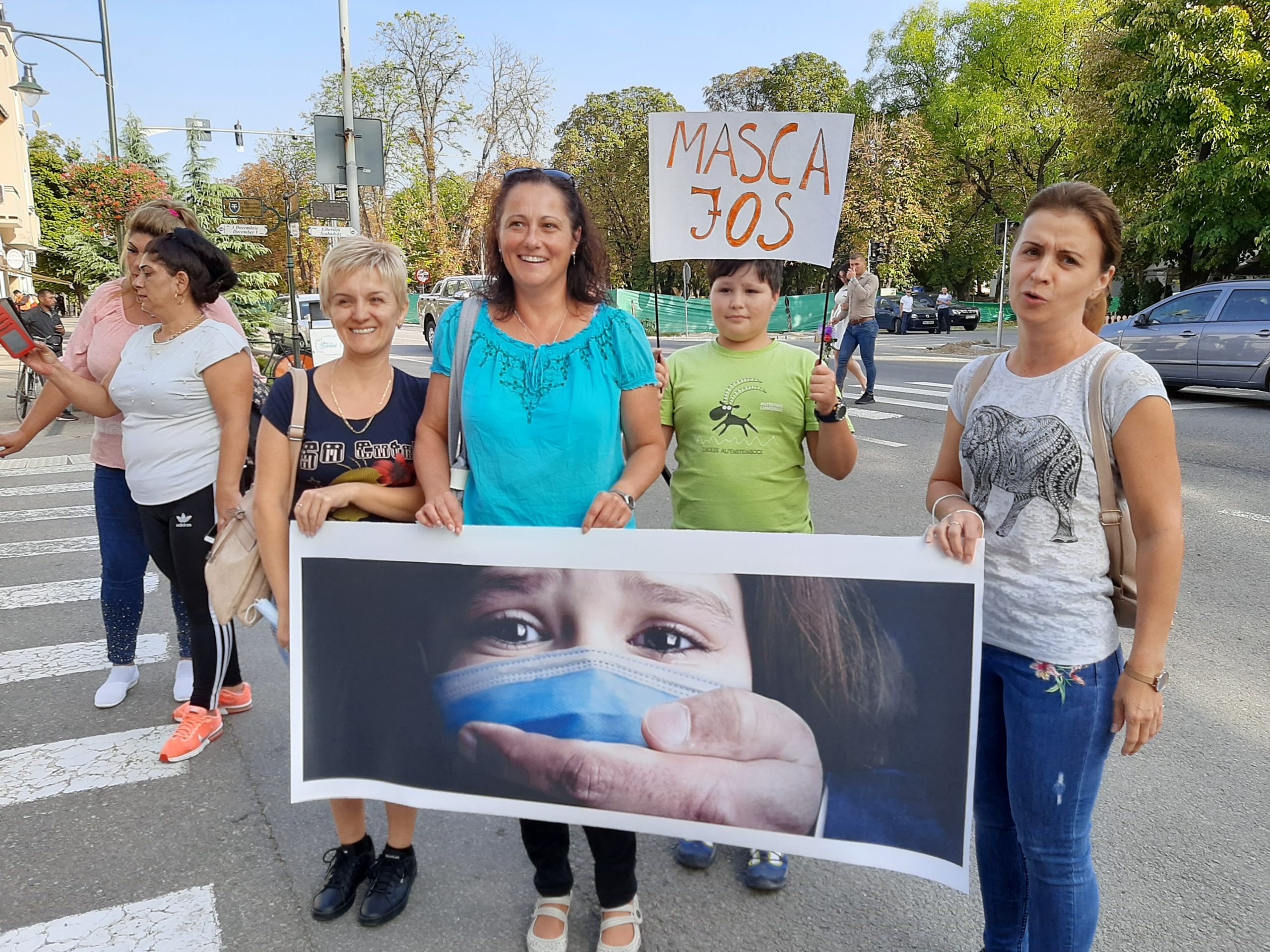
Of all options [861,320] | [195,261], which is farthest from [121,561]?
[861,320]

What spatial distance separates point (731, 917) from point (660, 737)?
749 millimetres

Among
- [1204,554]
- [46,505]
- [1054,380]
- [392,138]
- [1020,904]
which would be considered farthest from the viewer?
[392,138]

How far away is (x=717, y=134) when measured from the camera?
8.07 feet

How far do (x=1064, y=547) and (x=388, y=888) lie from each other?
6.59ft

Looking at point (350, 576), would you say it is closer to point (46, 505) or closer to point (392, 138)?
point (46, 505)

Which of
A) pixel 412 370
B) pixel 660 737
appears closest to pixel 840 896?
pixel 660 737

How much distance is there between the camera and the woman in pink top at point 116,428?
3344mm

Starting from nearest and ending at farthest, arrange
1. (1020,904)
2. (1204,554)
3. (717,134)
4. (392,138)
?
(1020,904) < (717,134) < (1204,554) < (392,138)

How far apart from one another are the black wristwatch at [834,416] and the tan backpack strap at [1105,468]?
86cm

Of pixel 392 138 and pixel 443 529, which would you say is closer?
pixel 443 529

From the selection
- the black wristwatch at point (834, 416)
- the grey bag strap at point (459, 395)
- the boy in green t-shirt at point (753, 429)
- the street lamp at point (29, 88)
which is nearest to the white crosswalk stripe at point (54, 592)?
the grey bag strap at point (459, 395)

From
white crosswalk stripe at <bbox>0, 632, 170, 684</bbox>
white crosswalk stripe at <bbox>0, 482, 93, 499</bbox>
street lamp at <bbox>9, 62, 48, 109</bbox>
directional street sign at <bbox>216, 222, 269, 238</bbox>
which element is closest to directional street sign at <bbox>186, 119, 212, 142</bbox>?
street lamp at <bbox>9, 62, 48, 109</bbox>

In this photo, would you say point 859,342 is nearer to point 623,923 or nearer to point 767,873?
point 767,873

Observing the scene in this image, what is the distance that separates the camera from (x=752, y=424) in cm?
262
